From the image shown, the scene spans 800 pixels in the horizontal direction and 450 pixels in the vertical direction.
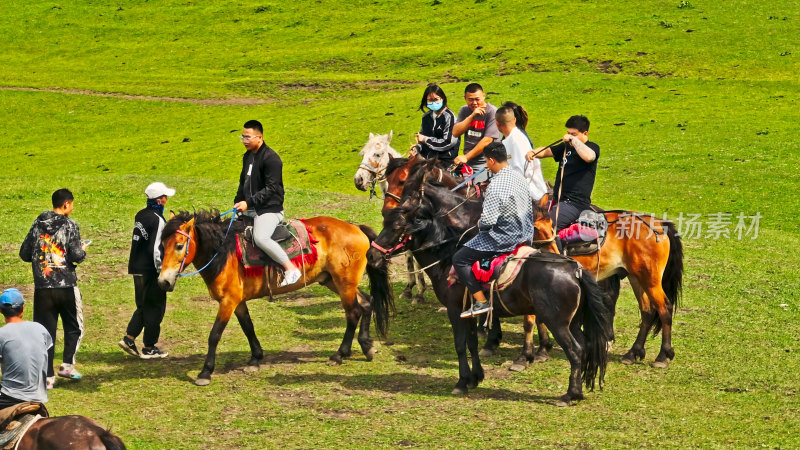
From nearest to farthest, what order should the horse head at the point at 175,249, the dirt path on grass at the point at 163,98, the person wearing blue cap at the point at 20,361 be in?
the person wearing blue cap at the point at 20,361 < the horse head at the point at 175,249 < the dirt path on grass at the point at 163,98

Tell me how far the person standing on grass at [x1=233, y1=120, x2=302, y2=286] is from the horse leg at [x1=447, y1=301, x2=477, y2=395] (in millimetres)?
2502

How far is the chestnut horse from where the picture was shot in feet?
42.9

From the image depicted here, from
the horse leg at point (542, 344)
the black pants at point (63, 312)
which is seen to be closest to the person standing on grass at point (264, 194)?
the black pants at point (63, 312)

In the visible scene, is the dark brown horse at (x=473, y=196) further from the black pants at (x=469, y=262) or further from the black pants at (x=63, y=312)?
the black pants at (x=63, y=312)

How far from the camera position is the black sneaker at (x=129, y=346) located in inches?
513

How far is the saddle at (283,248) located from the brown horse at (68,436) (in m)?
5.36

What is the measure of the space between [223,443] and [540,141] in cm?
2480

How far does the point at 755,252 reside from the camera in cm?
1992

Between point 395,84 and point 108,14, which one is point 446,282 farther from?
point 108,14

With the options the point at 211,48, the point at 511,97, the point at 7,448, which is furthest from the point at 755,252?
the point at 211,48

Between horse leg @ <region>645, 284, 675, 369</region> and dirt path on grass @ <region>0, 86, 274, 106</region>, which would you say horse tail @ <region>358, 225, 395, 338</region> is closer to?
horse leg @ <region>645, 284, 675, 369</region>

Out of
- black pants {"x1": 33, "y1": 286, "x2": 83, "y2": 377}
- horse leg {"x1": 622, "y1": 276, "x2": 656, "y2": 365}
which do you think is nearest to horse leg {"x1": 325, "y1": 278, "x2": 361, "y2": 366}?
black pants {"x1": 33, "y1": 286, "x2": 83, "y2": 377}

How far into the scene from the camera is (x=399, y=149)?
107ft

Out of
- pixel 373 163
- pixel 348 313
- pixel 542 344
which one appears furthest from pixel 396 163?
pixel 542 344
